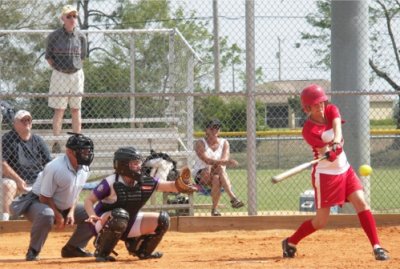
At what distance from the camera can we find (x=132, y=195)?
Answer: 8953 mm

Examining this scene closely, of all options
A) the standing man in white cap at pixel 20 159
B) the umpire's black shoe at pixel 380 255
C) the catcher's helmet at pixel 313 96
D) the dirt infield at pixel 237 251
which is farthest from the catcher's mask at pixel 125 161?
the standing man in white cap at pixel 20 159

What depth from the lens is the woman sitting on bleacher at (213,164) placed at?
12.4 m

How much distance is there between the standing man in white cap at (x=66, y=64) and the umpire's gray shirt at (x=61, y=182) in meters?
3.29

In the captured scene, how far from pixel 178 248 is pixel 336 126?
2511 millimetres

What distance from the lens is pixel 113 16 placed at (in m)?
17.5

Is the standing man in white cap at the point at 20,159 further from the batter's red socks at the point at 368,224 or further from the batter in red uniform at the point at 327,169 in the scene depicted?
the batter's red socks at the point at 368,224

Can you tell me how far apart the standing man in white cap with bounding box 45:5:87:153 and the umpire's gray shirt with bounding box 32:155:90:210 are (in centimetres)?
329

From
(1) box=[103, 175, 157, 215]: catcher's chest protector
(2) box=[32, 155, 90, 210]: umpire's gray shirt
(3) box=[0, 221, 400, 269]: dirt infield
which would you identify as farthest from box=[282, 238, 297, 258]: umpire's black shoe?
(2) box=[32, 155, 90, 210]: umpire's gray shirt

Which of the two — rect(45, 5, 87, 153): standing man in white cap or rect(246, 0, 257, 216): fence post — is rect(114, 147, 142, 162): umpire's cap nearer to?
rect(246, 0, 257, 216): fence post

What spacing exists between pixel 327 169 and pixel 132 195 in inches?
69.1

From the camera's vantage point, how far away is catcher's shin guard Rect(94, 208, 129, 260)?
8.66 meters

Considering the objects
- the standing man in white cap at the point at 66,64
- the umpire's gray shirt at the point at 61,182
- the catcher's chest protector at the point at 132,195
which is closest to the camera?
the catcher's chest protector at the point at 132,195

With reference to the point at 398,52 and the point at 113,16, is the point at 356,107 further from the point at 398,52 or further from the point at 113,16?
the point at 113,16

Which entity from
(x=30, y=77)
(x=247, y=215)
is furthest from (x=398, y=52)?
(x=30, y=77)
